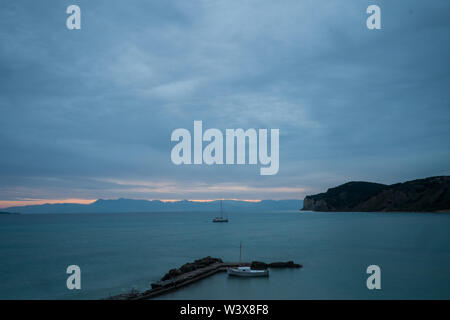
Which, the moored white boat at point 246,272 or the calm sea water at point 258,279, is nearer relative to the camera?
the calm sea water at point 258,279

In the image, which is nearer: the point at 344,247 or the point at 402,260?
the point at 402,260

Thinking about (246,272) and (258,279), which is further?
(258,279)

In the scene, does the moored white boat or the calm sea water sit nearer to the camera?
the calm sea water

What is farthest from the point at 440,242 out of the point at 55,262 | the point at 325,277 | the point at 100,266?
the point at 55,262

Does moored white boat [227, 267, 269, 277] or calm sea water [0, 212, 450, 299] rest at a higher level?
moored white boat [227, 267, 269, 277]

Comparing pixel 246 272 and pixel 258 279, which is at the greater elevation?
pixel 246 272

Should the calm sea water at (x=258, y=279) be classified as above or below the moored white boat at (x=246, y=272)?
below

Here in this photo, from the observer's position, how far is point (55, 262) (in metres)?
50.6

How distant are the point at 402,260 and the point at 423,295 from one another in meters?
19.1

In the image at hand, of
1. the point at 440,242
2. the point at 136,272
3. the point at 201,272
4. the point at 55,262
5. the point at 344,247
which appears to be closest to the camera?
the point at 201,272
